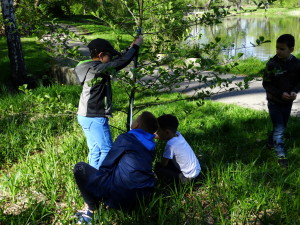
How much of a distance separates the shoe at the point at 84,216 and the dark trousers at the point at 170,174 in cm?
84

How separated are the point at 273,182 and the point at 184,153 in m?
0.90

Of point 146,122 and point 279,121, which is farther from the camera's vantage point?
point 279,121

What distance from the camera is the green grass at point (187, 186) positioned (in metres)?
2.56

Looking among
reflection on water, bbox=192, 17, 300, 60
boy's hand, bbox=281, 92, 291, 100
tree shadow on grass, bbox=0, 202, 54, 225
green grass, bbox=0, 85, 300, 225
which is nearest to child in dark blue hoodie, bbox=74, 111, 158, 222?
green grass, bbox=0, 85, 300, 225

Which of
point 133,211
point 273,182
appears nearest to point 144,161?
point 133,211

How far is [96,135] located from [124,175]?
817 mm

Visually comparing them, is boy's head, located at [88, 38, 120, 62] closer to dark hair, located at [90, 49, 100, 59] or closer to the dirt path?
dark hair, located at [90, 49, 100, 59]

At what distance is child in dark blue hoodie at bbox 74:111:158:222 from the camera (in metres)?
2.42

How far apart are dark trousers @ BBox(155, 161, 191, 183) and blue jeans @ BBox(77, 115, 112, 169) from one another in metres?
0.59

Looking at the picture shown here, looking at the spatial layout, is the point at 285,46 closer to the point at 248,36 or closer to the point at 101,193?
the point at 101,193

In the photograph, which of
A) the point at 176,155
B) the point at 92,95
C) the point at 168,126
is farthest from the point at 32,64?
the point at 176,155

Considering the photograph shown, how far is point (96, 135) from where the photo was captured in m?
3.11

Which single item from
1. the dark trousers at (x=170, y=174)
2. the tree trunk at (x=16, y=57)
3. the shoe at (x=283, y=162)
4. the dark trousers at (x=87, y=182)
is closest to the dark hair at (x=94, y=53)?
the dark trousers at (x=87, y=182)

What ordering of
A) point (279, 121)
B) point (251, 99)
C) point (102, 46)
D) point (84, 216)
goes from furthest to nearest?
point (251, 99)
point (279, 121)
point (102, 46)
point (84, 216)
